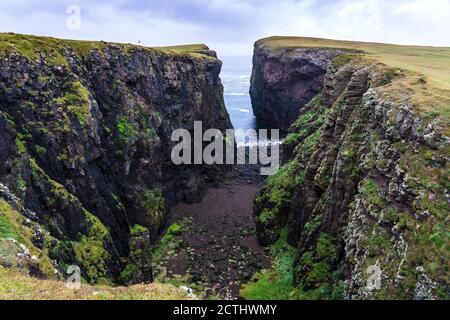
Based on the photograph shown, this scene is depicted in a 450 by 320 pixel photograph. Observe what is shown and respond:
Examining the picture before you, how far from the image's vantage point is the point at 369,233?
91.0ft

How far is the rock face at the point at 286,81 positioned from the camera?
3814 inches

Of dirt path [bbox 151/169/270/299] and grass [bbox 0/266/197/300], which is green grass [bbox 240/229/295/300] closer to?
dirt path [bbox 151/169/270/299]

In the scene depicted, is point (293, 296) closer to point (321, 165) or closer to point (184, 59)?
point (321, 165)

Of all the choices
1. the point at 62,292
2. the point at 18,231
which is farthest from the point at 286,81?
the point at 62,292

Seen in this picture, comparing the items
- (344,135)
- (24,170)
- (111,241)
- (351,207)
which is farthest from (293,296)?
(24,170)

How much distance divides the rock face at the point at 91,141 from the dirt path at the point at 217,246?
4.10 m

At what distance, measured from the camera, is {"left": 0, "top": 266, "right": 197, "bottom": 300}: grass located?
16.6 metres

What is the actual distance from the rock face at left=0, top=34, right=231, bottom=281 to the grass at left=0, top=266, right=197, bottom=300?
10200mm

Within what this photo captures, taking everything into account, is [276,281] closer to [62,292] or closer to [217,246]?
[217,246]

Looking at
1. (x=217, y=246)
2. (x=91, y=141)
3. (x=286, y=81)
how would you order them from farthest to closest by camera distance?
(x=286, y=81), (x=217, y=246), (x=91, y=141)

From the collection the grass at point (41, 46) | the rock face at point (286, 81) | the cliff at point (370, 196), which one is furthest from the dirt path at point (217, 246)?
the rock face at point (286, 81)

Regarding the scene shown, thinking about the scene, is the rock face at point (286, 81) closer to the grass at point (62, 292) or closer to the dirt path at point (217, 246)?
the dirt path at point (217, 246)

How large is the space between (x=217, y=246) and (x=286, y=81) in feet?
209

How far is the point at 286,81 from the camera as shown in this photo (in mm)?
104250
